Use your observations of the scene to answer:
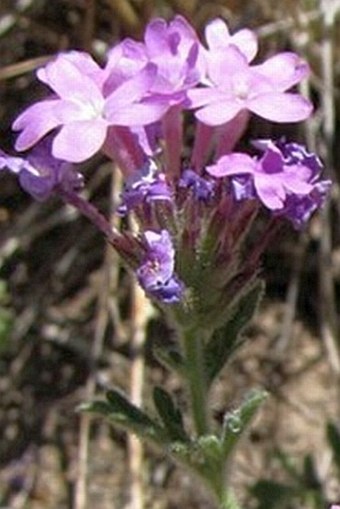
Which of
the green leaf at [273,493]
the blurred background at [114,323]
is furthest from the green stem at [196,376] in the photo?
the blurred background at [114,323]

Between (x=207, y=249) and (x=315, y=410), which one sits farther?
(x=315, y=410)

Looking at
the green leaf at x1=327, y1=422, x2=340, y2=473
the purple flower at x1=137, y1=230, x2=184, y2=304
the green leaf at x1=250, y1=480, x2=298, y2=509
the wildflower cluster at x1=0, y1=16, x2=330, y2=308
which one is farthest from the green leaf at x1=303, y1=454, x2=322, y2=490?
the purple flower at x1=137, y1=230, x2=184, y2=304

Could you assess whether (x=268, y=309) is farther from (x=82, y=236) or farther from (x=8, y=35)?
(x=8, y=35)

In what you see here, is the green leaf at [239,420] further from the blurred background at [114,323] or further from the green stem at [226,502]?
the blurred background at [114,323]

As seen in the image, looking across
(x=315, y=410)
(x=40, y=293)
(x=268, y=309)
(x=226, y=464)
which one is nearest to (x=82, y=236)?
(x=40, y=293)

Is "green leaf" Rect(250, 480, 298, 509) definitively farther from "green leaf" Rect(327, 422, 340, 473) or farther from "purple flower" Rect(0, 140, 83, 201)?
"purple flower" Rect(0, 140, 83, 201)

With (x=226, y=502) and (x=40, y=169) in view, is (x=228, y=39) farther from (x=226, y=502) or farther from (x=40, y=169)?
(x=226, y=502)
